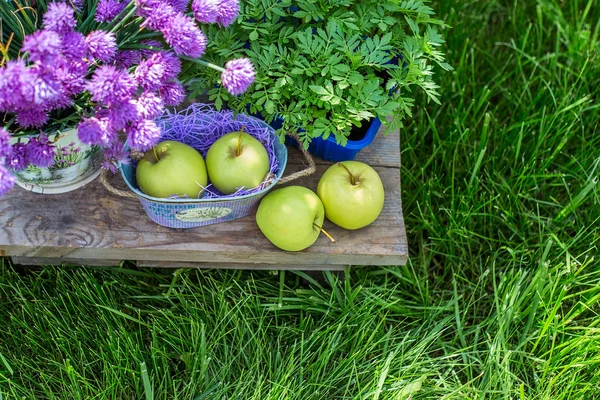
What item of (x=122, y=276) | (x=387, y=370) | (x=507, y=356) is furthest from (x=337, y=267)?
(x=122, y=276)

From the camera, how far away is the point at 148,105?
3.34 ft

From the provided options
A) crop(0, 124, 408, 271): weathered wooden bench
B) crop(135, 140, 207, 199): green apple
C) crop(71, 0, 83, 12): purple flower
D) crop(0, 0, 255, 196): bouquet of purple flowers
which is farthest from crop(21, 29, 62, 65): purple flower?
crop(0, 124, 408, 271): weathered wooden bench

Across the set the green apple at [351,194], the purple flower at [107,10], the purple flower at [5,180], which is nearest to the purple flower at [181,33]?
the purple flower at [107,10]

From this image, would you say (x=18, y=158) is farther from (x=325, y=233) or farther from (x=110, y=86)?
(x=325, y=233)

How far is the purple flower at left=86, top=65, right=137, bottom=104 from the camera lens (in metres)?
0.97

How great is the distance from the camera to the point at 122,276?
152 centimetres

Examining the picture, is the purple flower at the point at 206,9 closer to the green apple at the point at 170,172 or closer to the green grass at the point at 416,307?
the green apple at the point at 170,172

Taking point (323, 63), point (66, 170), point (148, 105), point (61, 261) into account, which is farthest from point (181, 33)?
point (61, 261)

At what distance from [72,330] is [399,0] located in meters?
1.03

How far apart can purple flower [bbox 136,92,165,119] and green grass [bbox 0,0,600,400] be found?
1.58ft

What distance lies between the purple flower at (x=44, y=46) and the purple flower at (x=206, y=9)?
235mm

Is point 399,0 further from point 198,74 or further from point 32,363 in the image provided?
point 32,363

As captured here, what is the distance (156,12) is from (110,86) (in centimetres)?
16

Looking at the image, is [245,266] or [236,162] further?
[245,266]
